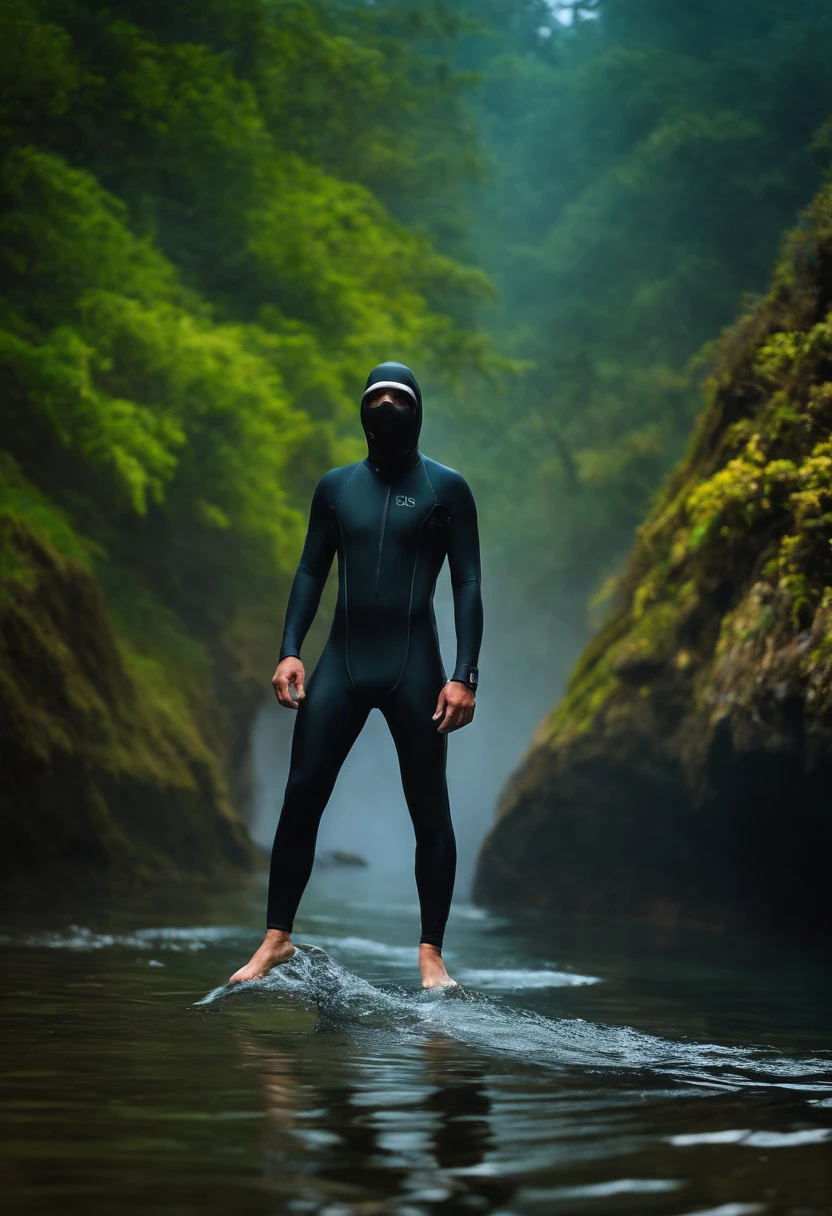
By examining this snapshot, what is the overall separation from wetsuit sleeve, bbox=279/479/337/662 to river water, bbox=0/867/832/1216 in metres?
1.28

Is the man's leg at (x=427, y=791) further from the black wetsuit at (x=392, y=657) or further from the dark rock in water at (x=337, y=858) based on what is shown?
the dark rock in water at (x=337, y=858)

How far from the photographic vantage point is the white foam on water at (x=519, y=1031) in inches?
152

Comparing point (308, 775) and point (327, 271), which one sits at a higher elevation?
point (327, 271)

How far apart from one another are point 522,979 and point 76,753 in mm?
6160

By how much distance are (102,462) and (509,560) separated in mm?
26214

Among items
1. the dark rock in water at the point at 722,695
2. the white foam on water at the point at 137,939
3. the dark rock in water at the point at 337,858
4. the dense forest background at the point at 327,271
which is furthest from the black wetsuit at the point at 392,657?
the dark rock in water at the point at 337,858

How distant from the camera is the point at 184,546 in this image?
20.4 m

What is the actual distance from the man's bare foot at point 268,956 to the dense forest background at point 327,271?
6.28m

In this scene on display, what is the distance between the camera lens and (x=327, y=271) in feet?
68.1

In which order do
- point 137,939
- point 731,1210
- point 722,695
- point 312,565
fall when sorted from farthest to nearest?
1. point 722,695
2. point 137,939
3. point 312,565
4. point 731,1210

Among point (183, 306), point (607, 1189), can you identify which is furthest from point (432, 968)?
point (183, 306)

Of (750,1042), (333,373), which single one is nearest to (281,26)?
(333,373)

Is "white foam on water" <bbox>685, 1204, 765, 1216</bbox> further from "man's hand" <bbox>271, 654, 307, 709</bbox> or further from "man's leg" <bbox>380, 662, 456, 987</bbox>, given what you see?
"man's hand" <bbox>271, 654, 307, 709</bbox>

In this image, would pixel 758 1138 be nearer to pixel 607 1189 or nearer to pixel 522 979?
pixel 607 1189
